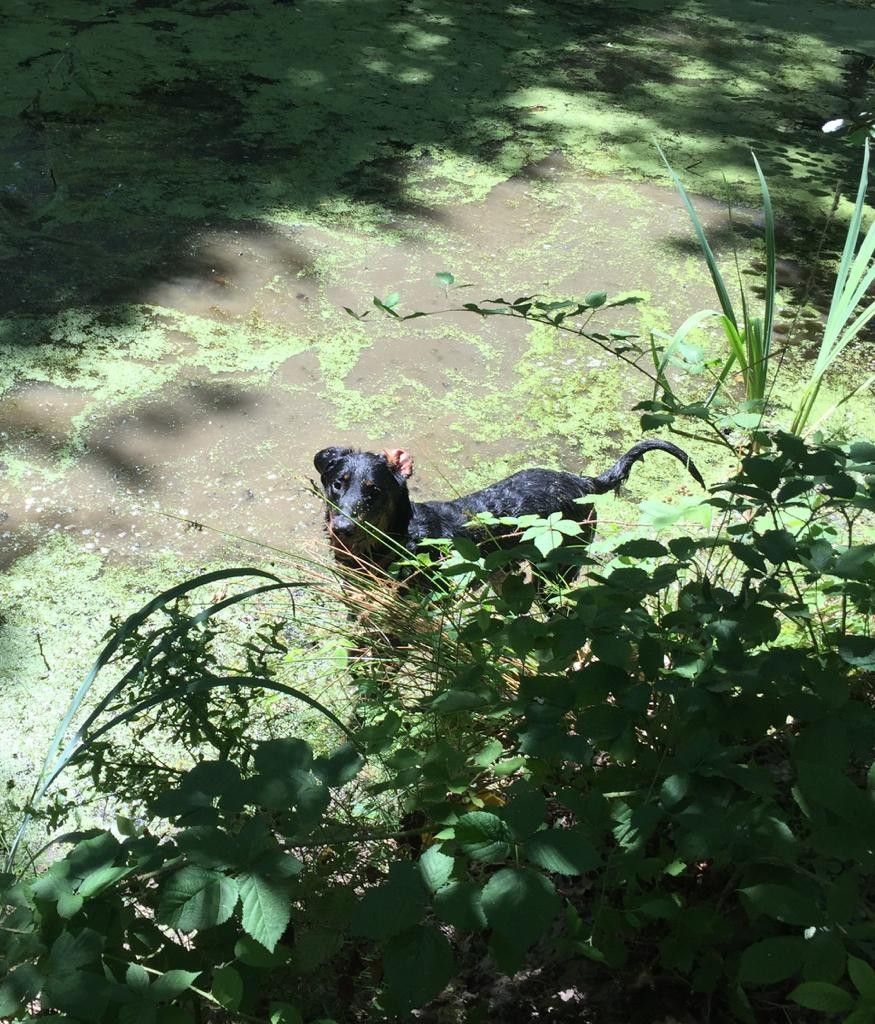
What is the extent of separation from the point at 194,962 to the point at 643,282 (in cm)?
287

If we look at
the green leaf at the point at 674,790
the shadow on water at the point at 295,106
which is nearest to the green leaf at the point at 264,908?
the green leaf at the point at 674,790

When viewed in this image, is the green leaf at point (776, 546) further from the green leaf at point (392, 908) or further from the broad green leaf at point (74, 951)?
the broad green leaf at point (74, 951)

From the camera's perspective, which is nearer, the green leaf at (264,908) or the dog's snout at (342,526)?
the green leaf at (264,908)

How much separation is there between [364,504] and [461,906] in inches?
50.1

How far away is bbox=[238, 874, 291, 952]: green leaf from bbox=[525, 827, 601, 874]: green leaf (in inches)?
8.1

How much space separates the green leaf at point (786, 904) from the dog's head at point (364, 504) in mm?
1243

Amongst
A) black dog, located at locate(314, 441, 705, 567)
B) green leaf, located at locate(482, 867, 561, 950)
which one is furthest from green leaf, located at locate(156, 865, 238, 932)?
black dog, located at locate(314, 441, 705, 567)

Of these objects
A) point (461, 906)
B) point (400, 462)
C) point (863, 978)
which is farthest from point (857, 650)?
point (400, 462)

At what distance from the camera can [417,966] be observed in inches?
33.7

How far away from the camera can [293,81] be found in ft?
14.4

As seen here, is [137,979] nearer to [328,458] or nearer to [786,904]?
[786,904]

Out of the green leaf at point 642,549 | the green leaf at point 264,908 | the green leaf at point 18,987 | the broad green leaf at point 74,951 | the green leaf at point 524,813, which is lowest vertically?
the green leaf at point 18,987

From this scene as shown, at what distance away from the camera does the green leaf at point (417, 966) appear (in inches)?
33.5

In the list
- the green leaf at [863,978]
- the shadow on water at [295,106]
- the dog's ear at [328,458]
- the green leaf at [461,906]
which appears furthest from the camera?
the shadow on water at [295,106]
